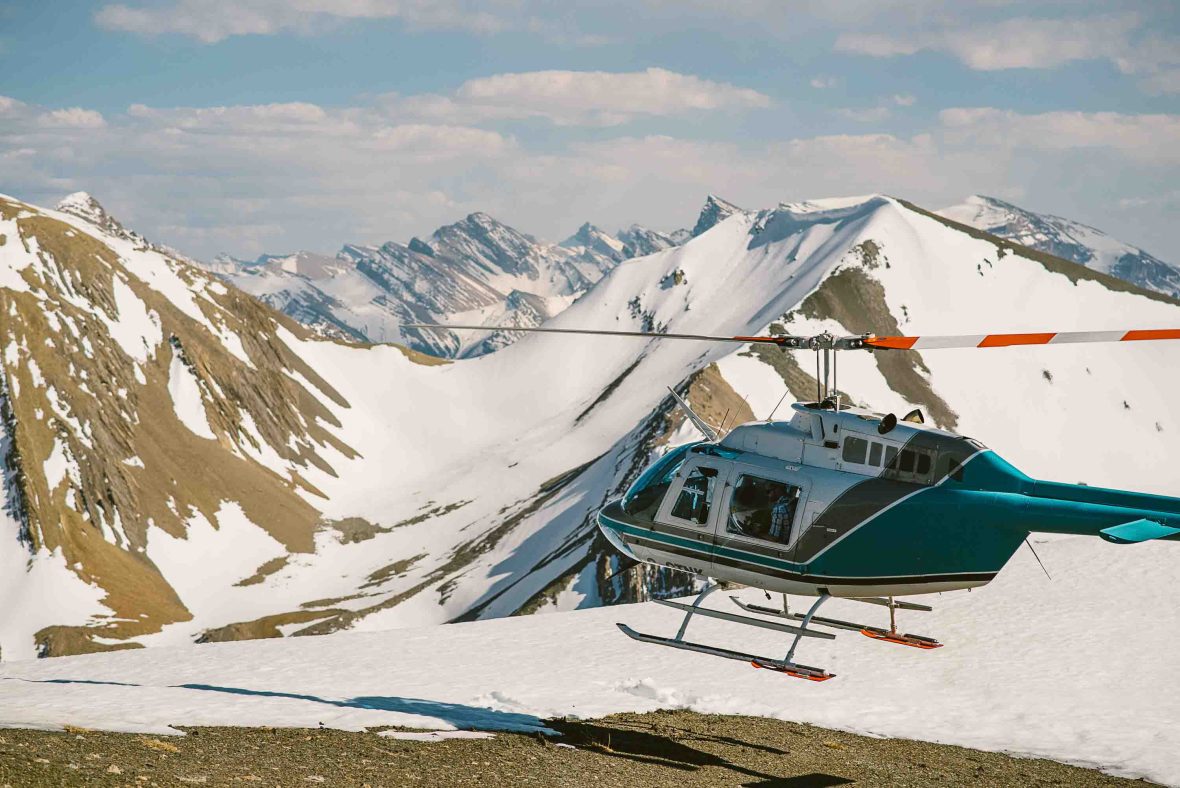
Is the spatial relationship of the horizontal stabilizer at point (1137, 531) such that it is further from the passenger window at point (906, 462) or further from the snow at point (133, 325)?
the snow at point (133, 325)

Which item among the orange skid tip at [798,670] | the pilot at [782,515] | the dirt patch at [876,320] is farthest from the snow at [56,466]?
the orange skid tip at [798,670]

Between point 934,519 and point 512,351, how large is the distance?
592 feet

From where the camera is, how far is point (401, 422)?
17638cm

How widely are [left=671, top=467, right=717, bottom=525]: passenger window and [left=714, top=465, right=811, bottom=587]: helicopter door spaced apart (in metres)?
0.37

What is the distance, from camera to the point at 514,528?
10275 centimetres

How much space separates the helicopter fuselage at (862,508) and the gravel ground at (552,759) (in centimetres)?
324

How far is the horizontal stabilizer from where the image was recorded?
17016mm

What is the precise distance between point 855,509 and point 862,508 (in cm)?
13

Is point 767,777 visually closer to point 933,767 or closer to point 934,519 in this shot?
point 933,767

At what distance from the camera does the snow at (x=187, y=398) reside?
122062 mm

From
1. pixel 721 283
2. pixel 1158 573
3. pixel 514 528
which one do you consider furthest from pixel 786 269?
pixel 1158 573

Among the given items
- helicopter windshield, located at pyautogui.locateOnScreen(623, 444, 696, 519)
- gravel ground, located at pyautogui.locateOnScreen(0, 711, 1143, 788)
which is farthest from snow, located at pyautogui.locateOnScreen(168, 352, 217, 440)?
gravel ground, located at pyautogui.locateOnScreen(0, 711, 1143, 788)

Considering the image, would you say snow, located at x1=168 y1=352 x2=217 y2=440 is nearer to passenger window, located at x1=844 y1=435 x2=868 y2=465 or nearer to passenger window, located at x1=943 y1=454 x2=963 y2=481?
passenger window, located at x1=844 y1=435 x2=868 y2=465

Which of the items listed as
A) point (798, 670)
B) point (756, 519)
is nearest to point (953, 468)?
point (756, 519)
